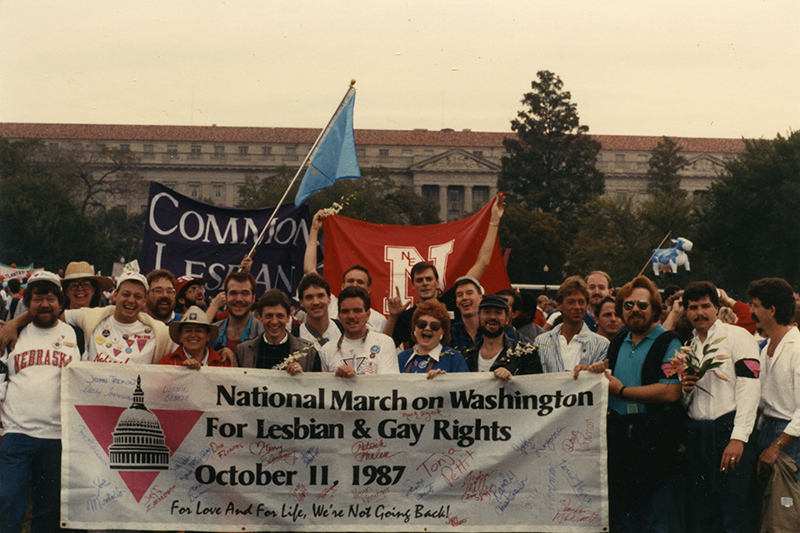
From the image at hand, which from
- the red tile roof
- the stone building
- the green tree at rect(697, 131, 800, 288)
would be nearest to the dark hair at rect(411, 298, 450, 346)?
the green tree at rect(697, 131, 800, 288)

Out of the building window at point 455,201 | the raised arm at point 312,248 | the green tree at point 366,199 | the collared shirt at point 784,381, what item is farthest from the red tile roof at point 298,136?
Result: the collared shirt at point 784,381

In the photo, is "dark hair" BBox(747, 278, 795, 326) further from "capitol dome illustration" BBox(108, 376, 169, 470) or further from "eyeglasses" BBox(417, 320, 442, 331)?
"capitol dome illustration" BBox(108, 376, 169, 470)

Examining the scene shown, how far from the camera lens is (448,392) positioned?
5.71 metres

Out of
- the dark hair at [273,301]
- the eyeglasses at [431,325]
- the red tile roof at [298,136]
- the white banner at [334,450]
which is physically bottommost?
the white banner at [334,450]

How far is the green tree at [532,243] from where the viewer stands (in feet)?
209

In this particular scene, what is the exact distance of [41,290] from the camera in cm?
551

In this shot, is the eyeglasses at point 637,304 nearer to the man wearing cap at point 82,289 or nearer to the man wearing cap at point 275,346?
the man wearing cap at point 275,346

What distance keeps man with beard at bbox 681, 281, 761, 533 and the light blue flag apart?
4.48 m

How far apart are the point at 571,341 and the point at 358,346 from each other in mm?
1385

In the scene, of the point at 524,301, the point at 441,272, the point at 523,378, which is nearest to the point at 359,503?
the point at 523,378

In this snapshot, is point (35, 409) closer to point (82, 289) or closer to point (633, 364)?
point (82, 289)

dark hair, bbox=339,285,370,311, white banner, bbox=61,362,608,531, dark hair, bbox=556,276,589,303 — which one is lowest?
white banner, bbox=61,362,608,531

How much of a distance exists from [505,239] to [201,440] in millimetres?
58365

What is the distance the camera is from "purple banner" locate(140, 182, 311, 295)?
8.45 meters
